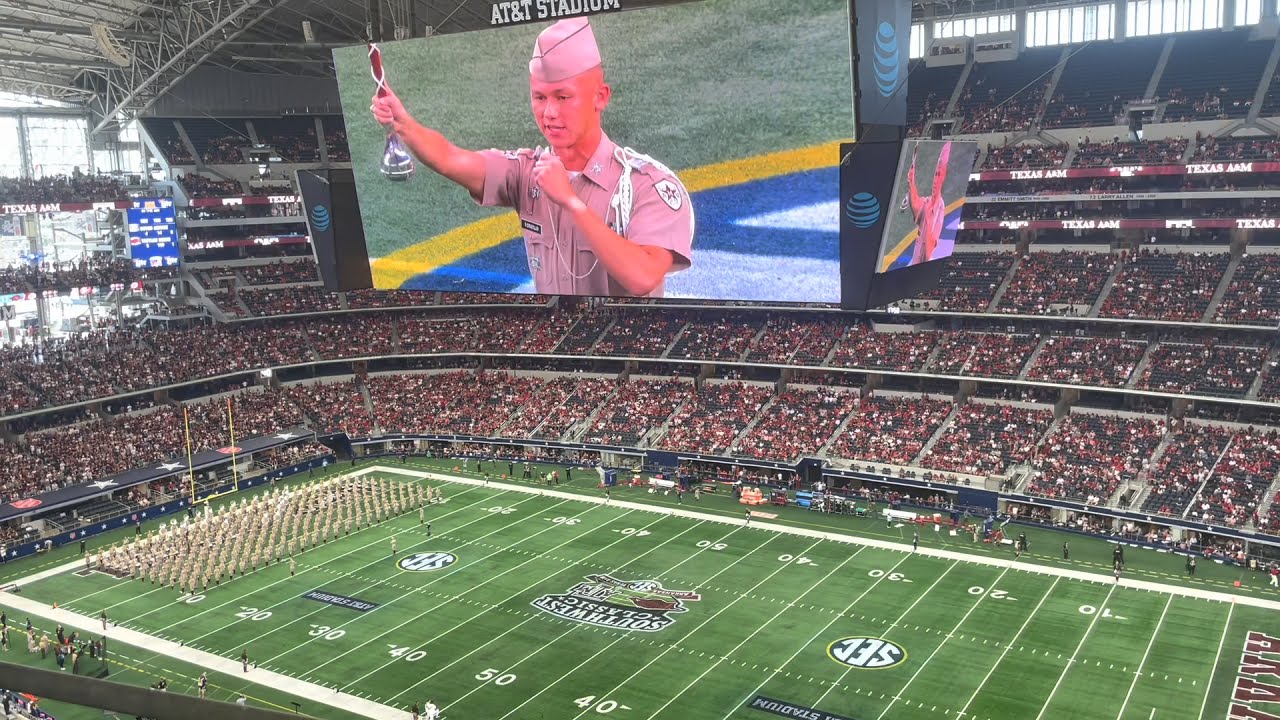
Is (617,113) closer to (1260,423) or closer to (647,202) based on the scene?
(647,202)

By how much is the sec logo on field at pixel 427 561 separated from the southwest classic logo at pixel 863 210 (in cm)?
2047

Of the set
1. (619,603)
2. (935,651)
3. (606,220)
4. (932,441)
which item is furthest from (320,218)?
(932,441)

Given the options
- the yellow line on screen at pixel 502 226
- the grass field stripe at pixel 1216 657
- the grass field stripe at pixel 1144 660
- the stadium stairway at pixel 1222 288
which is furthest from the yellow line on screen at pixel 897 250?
the stadium stairway at pixel 1222 288

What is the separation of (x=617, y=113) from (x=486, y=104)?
13.7 feet

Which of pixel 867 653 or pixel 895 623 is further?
pixel 895 623

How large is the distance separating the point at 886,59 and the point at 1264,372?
26216mm

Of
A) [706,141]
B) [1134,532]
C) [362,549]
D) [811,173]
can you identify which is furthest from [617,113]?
[1134,532]

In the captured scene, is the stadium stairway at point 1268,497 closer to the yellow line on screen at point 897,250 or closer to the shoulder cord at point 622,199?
the yellow line on screen at point 897,250

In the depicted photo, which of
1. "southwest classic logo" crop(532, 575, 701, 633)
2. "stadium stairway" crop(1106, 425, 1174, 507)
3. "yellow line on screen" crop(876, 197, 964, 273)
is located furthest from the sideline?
"yellow line on screen" crop(876, 197, 964, 273)

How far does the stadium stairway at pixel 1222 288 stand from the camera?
155 feet

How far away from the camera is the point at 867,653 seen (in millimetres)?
31219

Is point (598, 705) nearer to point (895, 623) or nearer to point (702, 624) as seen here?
point (702, 624)

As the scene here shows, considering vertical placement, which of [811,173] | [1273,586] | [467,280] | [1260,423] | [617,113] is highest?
[617,113]

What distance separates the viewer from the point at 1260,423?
44062mm
